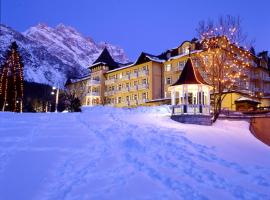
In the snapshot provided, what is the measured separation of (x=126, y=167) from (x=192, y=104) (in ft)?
55.5

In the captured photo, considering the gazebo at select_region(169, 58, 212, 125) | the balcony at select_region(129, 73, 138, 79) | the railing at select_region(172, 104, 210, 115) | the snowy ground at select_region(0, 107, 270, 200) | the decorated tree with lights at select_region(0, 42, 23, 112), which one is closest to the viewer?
the snowy ground at select_region(0, 107, 270, 200)

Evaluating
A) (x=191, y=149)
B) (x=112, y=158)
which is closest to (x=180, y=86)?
(x=191, y=149)

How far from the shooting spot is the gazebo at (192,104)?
1028 inches

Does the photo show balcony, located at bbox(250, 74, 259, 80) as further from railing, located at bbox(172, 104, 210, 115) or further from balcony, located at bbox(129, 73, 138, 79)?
railing, located at bbox(172, 104, 210, 115)

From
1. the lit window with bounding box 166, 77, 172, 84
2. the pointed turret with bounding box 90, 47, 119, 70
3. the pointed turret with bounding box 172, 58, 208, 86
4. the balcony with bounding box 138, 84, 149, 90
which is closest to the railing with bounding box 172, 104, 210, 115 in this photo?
the pointed turret with bounding box 172, 58, 208, 86

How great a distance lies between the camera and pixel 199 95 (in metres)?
28.9

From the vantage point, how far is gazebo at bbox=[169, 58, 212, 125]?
2611cm

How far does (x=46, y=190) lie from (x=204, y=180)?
4.22 meters

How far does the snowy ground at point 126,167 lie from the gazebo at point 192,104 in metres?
9.01

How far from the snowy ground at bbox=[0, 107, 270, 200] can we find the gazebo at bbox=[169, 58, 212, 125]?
9010 millimetres

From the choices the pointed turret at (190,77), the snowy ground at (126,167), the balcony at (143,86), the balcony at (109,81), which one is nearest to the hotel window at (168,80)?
the balcony at (143,86)

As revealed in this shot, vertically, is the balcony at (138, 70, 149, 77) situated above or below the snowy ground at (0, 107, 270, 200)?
above

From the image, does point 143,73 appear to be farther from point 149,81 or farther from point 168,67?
point 168,67

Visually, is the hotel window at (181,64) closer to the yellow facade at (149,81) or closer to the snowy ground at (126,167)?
the yellow facade at (149,81)
